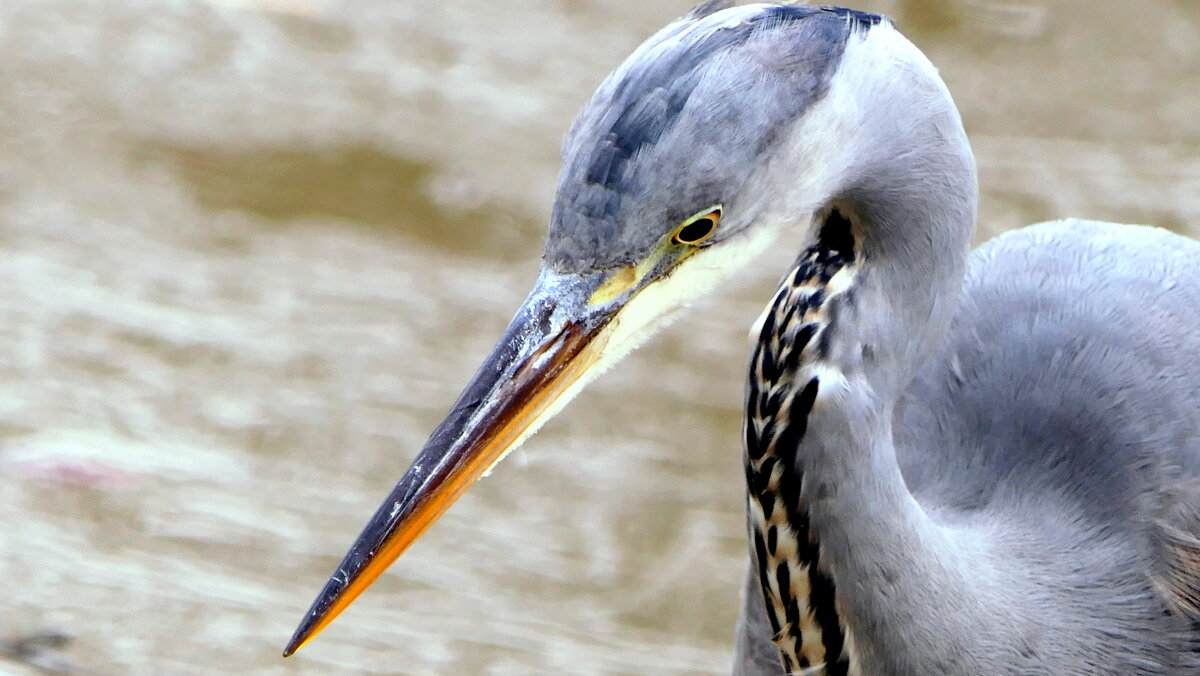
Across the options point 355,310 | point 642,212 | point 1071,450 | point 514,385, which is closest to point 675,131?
point 642,212

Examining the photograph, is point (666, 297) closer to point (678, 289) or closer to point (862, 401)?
point (678, 289)

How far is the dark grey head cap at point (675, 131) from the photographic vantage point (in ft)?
6.49

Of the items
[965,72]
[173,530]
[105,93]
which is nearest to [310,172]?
[105,93]

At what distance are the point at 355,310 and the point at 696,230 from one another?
2.50m

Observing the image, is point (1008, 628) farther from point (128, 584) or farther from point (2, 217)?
point (2, 217)

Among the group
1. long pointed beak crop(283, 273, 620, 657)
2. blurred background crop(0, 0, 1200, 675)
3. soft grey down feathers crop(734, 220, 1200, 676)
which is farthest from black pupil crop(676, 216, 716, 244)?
blurred background crop(0, 0, 1200, 675)

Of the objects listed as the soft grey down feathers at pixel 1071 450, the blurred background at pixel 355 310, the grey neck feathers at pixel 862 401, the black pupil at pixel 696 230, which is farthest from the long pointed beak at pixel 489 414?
the blurred background at pixel 355 310

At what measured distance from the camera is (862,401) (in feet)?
7.06

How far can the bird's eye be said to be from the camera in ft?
6.70

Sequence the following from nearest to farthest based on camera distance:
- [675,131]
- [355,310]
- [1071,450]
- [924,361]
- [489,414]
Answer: [675,131], [489,414], [924,361], [1071,450], [355,310]

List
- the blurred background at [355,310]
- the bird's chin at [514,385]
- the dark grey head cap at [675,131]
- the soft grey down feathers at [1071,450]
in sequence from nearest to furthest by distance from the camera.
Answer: the dark grey head cap at [675,131]
the bird's chin at [514,385]
the soft grey down feathers at [1071,450]
the blurred background at [355,310]

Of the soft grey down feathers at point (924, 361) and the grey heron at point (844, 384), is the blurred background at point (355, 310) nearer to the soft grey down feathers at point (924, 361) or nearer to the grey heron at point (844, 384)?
the soft grey down feathers at point (924, 361)

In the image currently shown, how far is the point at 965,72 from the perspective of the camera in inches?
230

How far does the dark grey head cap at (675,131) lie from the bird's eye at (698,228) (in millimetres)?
14
